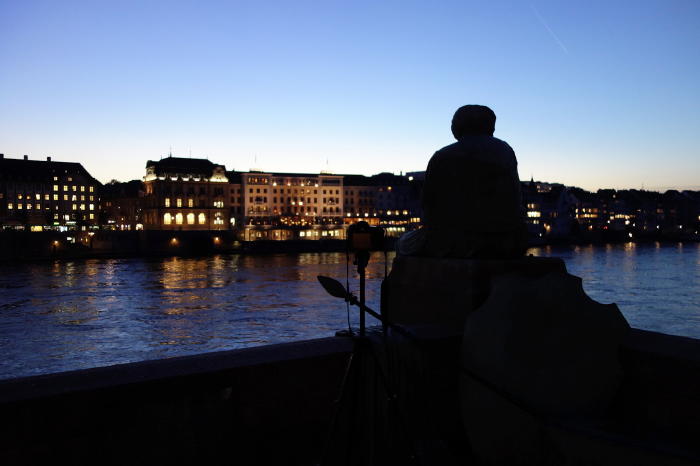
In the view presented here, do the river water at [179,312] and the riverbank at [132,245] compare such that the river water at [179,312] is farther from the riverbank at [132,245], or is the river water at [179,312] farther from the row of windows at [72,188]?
the row of windows at [72,188]

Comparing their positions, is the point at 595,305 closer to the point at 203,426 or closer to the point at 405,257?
the point at 405,257

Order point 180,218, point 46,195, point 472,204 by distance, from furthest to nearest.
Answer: point 46,195
point 180,218
point 472,204

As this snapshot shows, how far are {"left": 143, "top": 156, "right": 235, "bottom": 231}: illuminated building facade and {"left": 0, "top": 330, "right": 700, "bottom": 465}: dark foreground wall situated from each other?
113m

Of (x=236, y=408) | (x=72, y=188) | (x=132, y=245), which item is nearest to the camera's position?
(x=236, y=408)

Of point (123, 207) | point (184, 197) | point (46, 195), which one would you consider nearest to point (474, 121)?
point (184, 197)

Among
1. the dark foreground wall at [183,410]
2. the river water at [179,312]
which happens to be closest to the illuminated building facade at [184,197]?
the river water at [179,312]

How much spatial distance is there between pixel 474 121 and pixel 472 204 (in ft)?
3.82

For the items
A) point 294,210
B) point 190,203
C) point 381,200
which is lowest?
point 294,210

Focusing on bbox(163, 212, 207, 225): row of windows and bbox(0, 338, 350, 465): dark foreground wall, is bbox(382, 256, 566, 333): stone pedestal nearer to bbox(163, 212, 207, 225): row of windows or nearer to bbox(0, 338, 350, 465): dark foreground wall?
bbox(0, 338, 350, 465): dark foreground wall

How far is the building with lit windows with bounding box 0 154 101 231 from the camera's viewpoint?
119 meters

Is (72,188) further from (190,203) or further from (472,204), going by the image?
(472,204)

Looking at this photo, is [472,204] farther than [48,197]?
No

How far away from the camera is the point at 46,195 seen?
124812 millimetres

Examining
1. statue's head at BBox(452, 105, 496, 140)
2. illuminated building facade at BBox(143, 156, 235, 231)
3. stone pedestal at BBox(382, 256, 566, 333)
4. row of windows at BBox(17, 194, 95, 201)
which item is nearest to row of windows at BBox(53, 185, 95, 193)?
row of windows at BBox(17, 194, 95, 201)
